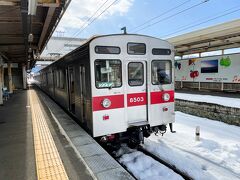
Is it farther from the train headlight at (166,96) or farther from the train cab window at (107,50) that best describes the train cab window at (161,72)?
the train cab window at (107,50)

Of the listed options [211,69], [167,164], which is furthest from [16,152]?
[211,69]

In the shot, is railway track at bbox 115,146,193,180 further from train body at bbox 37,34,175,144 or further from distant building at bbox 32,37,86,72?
distant building at bbox 32,37,86,72

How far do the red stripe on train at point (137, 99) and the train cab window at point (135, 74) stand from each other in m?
0.25

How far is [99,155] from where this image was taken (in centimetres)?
353

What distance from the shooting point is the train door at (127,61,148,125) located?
4.59 m

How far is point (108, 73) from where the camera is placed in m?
4.33

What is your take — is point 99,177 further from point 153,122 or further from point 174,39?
point 174,39

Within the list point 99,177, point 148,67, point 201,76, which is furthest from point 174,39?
point 99,177

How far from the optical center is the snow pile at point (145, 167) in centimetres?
403

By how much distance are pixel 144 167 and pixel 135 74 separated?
80.8 inches

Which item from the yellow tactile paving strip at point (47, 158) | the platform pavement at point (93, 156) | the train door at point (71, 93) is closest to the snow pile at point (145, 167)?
the platform pavement at point (93, 156)

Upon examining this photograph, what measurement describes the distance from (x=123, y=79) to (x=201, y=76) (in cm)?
1154

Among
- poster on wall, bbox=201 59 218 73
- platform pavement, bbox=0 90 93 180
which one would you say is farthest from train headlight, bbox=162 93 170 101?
poster on wall, bbox=201 59 218 73

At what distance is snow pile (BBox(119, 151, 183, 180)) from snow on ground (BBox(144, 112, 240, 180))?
1.31 ft
